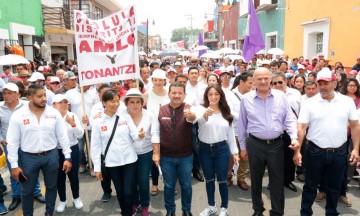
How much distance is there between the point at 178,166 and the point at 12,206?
272 centimetres

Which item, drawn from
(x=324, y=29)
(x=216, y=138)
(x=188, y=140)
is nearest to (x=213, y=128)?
(x=216, y=138)

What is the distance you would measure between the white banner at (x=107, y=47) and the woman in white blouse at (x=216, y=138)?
1.75 m

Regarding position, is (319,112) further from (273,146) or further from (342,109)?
(273,146)

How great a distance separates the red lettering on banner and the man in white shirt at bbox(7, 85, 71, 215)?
4.21 ft

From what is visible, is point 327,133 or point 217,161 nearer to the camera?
point 327,133

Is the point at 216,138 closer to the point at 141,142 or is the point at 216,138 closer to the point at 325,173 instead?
the point at 141,142

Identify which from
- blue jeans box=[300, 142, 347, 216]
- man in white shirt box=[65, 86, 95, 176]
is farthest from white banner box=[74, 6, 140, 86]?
blue jeans box=[300, 142, 347, 216]

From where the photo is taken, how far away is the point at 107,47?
5.44 m

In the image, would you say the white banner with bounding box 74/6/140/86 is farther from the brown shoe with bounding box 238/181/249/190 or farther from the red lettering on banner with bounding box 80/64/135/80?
the brown shoe with bounding box 238/181/249/190

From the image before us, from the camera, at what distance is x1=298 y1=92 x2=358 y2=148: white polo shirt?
3.96m

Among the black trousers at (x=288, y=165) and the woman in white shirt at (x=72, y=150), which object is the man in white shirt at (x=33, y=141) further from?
the black trousers at (x=288, y=165)

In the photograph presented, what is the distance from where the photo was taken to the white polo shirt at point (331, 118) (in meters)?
3.96

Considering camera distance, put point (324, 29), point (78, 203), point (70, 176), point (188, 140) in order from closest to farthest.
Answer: point (188, 140), point (70, 176), point (78, 203), point (324, 29)

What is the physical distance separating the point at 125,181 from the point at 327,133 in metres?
2.60
